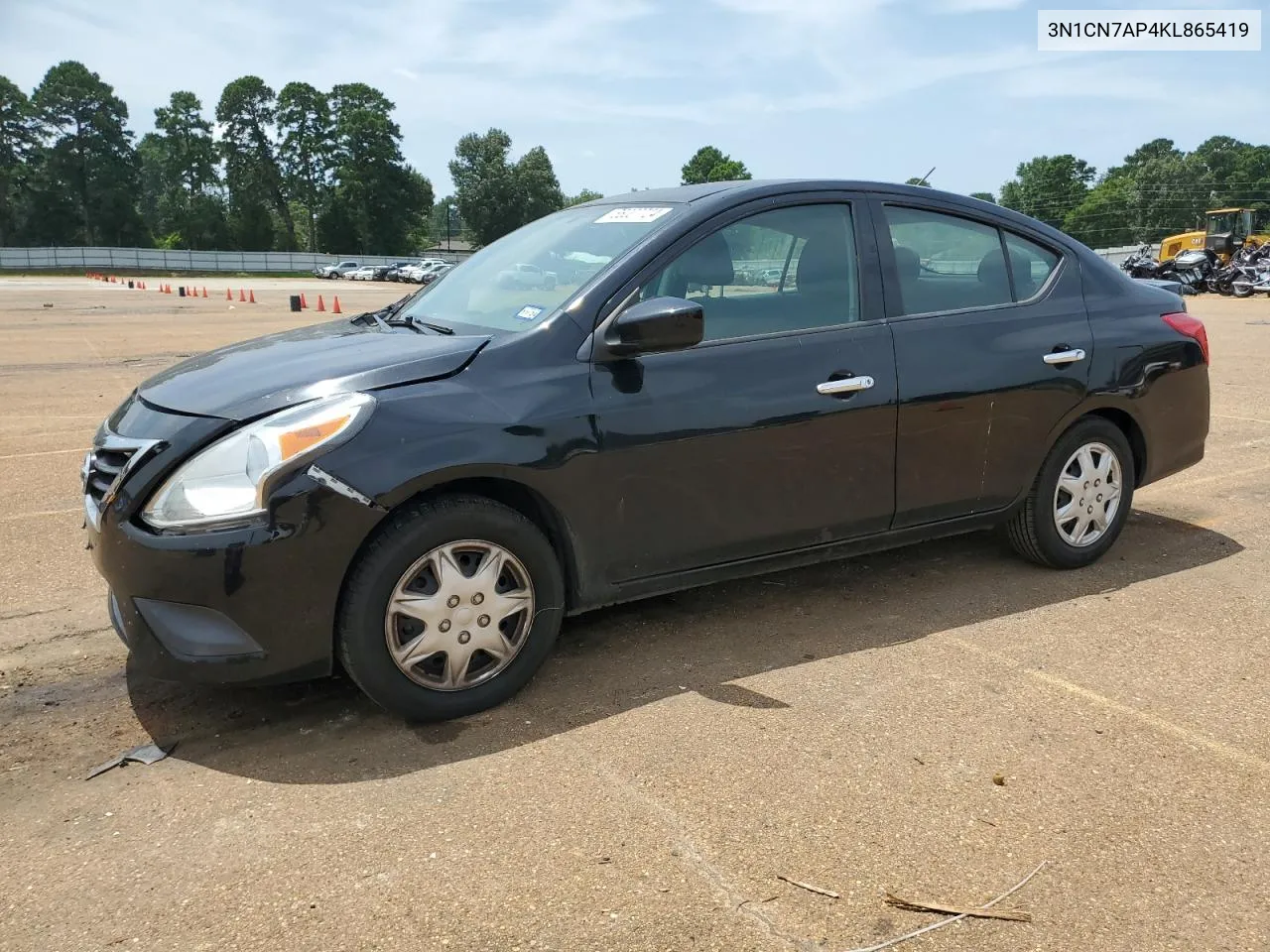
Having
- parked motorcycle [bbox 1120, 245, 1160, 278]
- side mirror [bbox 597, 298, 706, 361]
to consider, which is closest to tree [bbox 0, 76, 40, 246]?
parked motorcycle [bbox 1120, 245, 1160, 278]

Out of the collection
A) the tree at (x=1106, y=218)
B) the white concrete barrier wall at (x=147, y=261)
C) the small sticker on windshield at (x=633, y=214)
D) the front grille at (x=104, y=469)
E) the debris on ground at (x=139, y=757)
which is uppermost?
the tree at (x=1106, y=218)

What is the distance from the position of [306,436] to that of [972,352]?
2.68 meters

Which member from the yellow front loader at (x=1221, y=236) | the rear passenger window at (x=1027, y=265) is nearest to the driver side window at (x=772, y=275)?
the rear passenger window at (x=1027, y=265)

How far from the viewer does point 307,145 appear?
3922 inches

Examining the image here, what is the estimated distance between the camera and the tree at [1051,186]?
11925cm

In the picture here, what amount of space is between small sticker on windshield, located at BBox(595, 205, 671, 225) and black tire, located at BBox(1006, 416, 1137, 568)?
206 centimetres

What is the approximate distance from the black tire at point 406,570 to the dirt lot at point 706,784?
0.32 feet

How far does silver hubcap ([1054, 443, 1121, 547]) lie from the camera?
4633 mm

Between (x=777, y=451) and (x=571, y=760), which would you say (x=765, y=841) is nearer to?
(x=571, y=760)

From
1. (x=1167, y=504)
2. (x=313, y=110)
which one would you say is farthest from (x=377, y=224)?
(x=1167, y=504)

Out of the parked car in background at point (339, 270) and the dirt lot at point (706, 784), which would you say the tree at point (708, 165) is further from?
→ the dirt lot at point (706, 784)

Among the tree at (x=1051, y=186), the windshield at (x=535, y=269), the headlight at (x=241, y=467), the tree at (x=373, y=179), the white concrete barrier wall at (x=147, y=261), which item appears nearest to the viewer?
the headlight at (x=241, y=467)

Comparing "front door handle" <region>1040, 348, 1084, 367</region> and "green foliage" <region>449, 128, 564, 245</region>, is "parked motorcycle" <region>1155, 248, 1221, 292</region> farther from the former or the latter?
"green foliage" <region>449, 128, 564, 245</region>

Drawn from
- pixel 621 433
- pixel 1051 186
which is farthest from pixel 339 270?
pixel 1051 186
